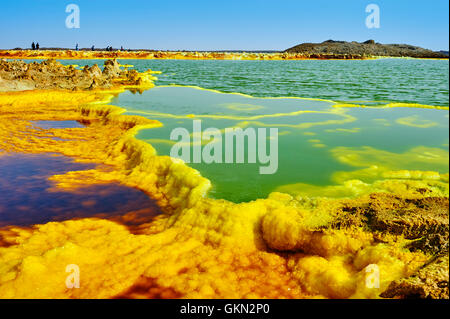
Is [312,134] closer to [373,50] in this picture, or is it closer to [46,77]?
[46,77]

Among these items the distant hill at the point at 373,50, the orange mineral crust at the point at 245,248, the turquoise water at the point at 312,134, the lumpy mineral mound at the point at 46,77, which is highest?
the distant hill at the point at 373,50

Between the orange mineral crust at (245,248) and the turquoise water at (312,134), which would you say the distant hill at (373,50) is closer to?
the turquoise water at (312,134)

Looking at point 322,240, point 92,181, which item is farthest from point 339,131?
point 92,181

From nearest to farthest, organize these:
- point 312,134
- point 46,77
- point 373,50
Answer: point 312,134 < point 46,77 < point 373,50

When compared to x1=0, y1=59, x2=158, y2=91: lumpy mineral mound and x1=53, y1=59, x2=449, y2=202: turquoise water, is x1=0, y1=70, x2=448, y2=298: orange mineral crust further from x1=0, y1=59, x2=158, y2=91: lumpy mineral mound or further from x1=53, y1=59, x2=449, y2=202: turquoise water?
x1=0, y1=59, x2=158, y2=91: lumpy mineral mound

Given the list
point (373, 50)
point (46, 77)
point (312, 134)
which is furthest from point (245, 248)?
point (373, 50)

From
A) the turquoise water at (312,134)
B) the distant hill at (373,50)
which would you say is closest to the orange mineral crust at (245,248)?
the turquoise water at (312,134)

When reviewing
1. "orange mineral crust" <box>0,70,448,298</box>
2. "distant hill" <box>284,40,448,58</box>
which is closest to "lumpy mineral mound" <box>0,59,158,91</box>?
"orange mineral crust" <box>0,70,448,298</box>

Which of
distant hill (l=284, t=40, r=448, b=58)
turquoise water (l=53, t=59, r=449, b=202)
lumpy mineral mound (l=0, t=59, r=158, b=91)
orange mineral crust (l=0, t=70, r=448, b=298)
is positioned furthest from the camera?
distant hill (l=284, t=40, r=448, b=58)

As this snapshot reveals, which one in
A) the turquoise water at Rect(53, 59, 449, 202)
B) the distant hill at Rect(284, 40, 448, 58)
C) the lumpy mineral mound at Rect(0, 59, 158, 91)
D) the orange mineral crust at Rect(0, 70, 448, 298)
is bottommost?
the orange mineral crust at Rect(0, 70, 448, 298)
